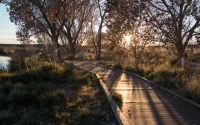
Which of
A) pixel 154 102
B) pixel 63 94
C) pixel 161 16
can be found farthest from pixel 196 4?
pixel 63 94

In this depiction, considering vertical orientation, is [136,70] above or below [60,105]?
above

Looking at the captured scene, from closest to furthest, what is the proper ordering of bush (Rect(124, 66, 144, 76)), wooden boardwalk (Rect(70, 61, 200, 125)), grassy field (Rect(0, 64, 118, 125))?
1. wooden boardwalk (Rect(70, 61, 200, 125))
2. grassy field (Rect(0, 64, 118, 125))
3. bush (Rect(124, 66, 144, 76))

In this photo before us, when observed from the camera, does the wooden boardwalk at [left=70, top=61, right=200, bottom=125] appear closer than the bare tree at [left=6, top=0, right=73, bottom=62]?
Yes

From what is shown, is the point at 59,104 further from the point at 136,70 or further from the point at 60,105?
the point at 136,70

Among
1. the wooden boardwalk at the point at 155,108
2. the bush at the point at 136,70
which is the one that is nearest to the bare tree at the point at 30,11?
the bush at the point at 136,70

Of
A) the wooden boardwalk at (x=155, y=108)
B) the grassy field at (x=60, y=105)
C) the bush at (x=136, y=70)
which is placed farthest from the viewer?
the bush at (x=136, y=70)

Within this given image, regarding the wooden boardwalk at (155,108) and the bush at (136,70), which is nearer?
the wooden boardwalk at (155,108)

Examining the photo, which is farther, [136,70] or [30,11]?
[30,11]

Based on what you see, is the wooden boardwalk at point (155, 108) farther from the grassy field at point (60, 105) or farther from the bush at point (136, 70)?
the bush at point (136, 70)

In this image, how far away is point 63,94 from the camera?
26.0ft

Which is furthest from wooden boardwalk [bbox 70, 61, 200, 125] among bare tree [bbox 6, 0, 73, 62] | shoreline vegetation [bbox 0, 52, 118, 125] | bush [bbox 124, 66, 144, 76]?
bare tree [bbox 6, 0, 73, 62]

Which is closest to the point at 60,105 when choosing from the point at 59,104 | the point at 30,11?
the point at 59,104

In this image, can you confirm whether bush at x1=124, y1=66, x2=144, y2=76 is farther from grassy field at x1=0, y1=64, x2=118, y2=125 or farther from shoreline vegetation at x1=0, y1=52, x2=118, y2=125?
grassy field at x1=0, y1=64, x2=118, y2=125

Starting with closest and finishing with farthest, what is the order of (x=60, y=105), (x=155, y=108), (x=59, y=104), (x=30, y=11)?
(x=155, y=108)
(x=60, y=105)
(x=59, y=104)
(x=30, y=11)
